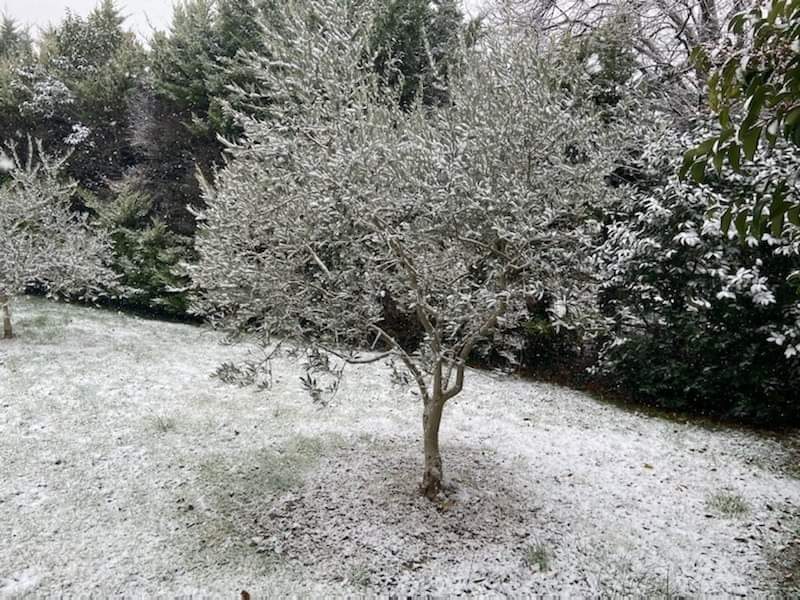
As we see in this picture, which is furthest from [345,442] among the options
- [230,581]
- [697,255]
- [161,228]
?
[161,228]

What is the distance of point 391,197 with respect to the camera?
287 cm

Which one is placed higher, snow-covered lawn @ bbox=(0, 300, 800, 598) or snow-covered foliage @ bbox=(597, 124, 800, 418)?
snow-covered foliage @ bbox=(597, 124, 800, 418)

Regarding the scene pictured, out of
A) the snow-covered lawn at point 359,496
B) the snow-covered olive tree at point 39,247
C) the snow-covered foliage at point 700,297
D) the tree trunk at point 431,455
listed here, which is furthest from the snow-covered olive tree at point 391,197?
the snow-covered olive tree at point 39,247

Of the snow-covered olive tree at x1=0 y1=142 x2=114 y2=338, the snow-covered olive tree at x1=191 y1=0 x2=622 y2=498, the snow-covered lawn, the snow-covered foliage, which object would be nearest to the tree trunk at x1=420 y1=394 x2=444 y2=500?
the snow-covered lawn

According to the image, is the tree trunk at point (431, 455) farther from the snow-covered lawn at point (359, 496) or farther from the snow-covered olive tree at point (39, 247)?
the snow-covered olive tree at point (39, 247)

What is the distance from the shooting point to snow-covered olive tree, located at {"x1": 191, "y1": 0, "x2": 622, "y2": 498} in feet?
9.22

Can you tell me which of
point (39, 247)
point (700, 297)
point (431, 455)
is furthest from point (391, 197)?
point (39, 247)

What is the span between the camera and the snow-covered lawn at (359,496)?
9.70 ft

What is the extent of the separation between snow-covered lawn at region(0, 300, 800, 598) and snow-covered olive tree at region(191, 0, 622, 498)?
1.18 metres

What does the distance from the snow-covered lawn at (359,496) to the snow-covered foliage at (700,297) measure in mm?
552

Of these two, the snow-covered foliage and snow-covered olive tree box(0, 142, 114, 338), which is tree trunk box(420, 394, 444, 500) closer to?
the snow-covered foliage

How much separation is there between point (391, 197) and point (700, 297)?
4.33 metres

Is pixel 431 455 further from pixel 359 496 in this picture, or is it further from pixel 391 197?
pixel 391 197

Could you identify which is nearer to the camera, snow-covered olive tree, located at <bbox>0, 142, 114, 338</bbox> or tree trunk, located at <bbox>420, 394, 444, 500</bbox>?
tree trunk, located at <bbox>420, 394, 444, 500</bbox>
